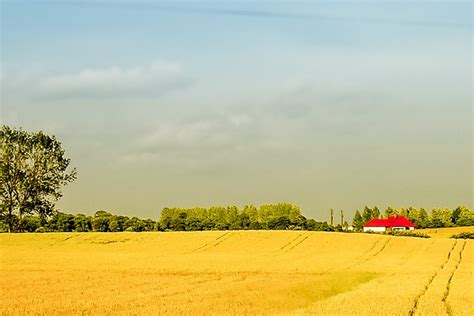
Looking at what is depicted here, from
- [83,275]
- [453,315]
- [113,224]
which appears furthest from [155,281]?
[113,224]

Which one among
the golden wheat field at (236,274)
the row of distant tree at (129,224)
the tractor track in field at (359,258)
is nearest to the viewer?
the golden wheat field at (236,274)

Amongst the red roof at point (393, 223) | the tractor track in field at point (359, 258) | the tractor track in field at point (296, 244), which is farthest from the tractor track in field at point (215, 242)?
the red roof at point (393, 223)

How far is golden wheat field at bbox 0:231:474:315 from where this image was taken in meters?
23.7

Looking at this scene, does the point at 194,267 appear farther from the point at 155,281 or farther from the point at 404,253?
the point at 404,253

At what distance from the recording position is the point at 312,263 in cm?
4809

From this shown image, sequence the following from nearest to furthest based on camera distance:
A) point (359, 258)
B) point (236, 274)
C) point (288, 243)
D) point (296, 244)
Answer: point (236, 274) → point (359, 258) → point (296, 244) → point (288, 243)

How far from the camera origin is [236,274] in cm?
3925

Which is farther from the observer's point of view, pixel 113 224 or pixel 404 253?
pixel 113 224

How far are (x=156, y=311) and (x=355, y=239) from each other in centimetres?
5043

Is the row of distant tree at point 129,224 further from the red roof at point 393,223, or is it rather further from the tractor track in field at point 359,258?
the red roof at point 393,223

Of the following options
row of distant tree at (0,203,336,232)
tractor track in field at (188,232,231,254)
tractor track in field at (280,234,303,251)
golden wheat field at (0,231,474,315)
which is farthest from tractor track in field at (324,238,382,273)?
row of distant tree at (0,203,336,232)

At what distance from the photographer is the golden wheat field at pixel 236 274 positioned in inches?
933

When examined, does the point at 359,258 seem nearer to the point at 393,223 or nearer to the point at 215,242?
the point at 215,242

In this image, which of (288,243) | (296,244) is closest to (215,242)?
(288,243)
